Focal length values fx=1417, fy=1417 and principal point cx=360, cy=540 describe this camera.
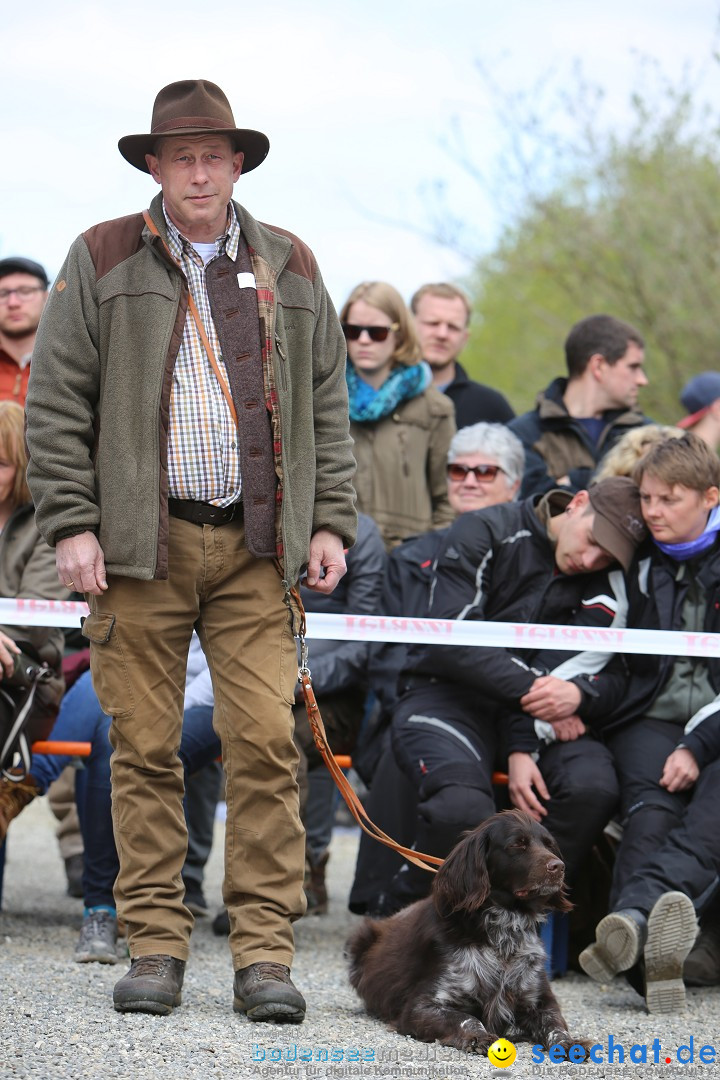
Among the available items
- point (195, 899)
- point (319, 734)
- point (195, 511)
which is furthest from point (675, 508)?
point (195, 899)

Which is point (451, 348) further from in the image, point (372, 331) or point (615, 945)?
point (615, 945)

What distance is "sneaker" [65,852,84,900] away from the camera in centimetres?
751

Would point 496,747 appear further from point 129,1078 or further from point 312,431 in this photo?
point 129,1078

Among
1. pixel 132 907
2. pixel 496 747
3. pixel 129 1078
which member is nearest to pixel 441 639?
pixel 496 747

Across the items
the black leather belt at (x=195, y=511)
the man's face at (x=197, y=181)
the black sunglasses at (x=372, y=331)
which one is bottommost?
the black leather belt at (x=195, y=511)

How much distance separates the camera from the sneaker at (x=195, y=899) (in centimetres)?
694

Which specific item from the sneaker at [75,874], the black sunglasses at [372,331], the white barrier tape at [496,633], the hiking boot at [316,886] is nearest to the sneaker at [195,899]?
the hiking boot at [316,886]

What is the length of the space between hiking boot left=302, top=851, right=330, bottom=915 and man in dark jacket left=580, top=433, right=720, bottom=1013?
2124 mm

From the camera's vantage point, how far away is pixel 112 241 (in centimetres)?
453

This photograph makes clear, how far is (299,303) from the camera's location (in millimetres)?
4633

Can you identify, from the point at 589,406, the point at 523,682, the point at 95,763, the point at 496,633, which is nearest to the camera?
the point at 523,682

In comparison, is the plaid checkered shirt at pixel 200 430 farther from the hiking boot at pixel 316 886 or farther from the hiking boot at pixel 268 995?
the hiking boot at pixel 316 886

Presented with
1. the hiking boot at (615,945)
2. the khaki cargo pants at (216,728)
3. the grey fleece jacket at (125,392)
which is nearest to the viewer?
the grey fleece jacket at (125,392)

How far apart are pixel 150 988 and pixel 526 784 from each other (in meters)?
1.93
